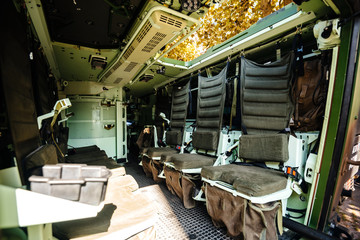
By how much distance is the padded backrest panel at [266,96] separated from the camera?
7.04 feet

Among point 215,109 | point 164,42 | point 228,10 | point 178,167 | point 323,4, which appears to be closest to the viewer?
point 323,4

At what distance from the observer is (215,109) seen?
123 inches

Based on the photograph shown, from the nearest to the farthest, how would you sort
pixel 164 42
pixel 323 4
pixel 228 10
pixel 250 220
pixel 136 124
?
pixel 250 220 → pixel 323 4 → pixel 164 42 → pixel 228 10 → pixel 136 124

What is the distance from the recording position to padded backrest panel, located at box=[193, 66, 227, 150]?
2998 mm

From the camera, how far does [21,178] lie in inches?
31.5

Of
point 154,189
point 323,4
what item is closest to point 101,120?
point 154,189

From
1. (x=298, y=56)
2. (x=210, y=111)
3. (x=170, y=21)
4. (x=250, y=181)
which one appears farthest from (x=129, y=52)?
(x=250, y=181)

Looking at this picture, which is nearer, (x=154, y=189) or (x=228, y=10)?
(x=154, y=189)

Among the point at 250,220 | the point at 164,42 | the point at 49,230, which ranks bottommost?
the point at 250,220

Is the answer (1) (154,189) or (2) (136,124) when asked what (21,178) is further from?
(2) (136,124)

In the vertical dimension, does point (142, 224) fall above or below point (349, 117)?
below

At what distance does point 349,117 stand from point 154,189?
3.08 meters

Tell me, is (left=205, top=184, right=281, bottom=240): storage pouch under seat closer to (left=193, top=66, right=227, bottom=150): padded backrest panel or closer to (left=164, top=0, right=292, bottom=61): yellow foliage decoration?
(left=193, top=66, right=227, bottom=150): padded backrest panel

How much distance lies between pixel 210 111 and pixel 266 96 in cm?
112
